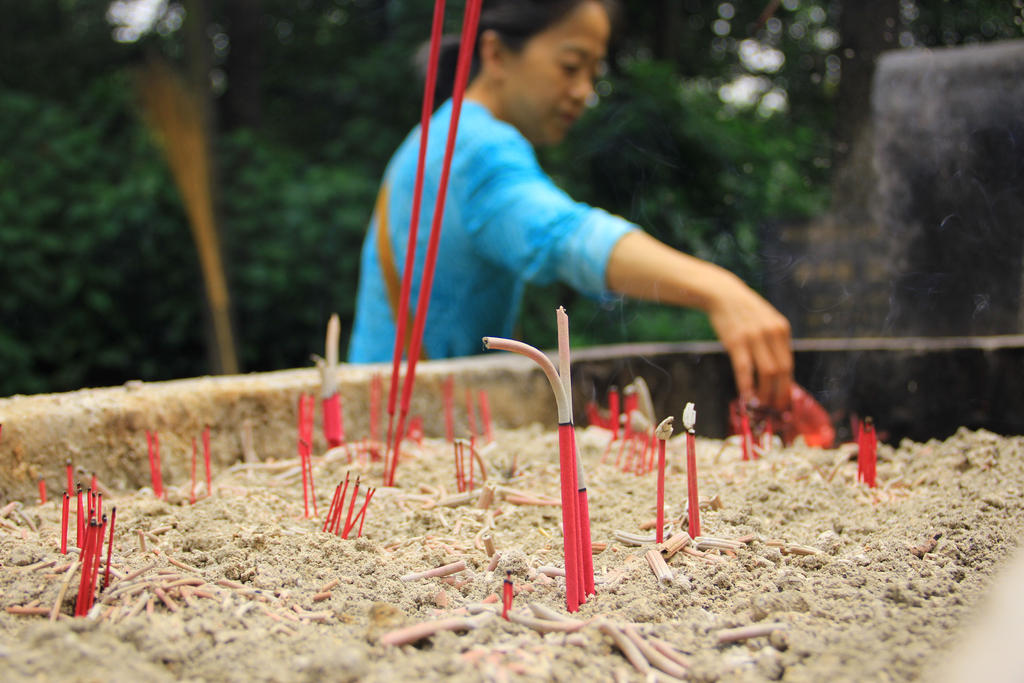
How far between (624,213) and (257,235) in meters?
2.67

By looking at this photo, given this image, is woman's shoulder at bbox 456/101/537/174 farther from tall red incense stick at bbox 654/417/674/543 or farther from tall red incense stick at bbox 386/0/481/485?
tall red incense stick at bbox 654/417/674/543

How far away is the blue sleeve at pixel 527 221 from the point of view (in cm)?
189

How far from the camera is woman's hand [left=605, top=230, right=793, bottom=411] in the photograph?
68.9 inches

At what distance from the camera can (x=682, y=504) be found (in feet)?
4.09

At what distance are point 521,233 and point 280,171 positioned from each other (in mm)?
4151

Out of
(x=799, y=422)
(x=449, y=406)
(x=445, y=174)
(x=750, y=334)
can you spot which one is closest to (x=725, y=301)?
(x=750, y=334)

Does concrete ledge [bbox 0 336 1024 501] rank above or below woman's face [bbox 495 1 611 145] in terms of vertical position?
below

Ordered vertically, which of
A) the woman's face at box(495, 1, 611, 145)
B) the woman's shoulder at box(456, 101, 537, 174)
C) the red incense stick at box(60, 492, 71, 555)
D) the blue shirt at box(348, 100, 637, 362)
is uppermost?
the woman's face at box(495, 1, 611, 145)

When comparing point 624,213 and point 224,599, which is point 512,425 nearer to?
point 224,599

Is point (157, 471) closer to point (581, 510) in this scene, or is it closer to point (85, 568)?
point (85, 568)

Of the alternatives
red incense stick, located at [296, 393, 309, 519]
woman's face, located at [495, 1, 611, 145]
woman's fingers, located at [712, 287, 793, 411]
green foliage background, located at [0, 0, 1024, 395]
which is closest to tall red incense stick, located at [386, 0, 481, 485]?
red incense stick, located at [296, 393, 309, 519]

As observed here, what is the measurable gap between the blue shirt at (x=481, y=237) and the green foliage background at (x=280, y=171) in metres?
1.18

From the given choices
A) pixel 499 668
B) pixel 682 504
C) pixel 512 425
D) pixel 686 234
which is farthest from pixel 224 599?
pixel 686 234

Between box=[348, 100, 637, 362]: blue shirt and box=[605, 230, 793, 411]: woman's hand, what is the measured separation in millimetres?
69
